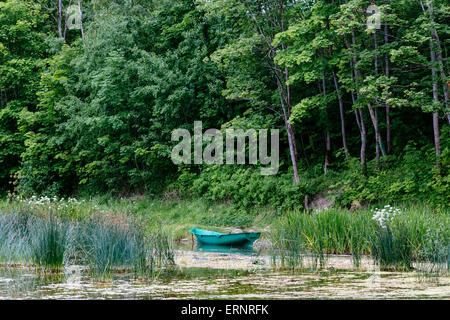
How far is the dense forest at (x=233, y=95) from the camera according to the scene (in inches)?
563

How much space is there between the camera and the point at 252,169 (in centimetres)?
1931

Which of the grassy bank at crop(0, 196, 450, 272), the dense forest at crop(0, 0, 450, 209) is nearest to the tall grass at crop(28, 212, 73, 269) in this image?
the grassy bank at crop(0, 196, 450, 272)

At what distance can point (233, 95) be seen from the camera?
17812mm

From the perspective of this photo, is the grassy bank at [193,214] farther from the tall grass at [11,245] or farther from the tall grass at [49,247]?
the tall grass at [49,247]

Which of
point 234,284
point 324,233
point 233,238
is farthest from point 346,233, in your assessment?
point 233,238

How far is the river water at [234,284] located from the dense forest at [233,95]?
659cm

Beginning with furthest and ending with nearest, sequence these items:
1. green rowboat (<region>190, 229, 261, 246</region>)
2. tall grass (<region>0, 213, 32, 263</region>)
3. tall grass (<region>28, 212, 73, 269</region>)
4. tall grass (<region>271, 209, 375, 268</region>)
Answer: green rowboat (<region>190, 229, 261, 246</region>)
tall grass (<region>271, 209, 375, 268</region>)
tall grass (<region>0, 213, 32, 263</region>)
tall grass (<region>28, 212, 73, 269</region>)

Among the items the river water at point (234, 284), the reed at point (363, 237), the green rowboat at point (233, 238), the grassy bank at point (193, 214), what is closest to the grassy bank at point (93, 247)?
the river water at point (234, 284)

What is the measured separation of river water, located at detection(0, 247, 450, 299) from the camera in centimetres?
596

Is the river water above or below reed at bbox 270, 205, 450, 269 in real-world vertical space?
below

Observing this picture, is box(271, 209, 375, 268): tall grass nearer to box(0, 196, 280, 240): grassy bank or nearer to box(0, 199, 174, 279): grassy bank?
box(0, 199, 174, 279): grassy bank

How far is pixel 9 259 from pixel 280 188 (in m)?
9.98

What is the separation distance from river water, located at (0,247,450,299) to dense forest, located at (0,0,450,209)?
6594 millimetres

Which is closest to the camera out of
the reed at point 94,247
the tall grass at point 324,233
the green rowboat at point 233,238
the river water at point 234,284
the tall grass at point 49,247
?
the river water at point 234,284
